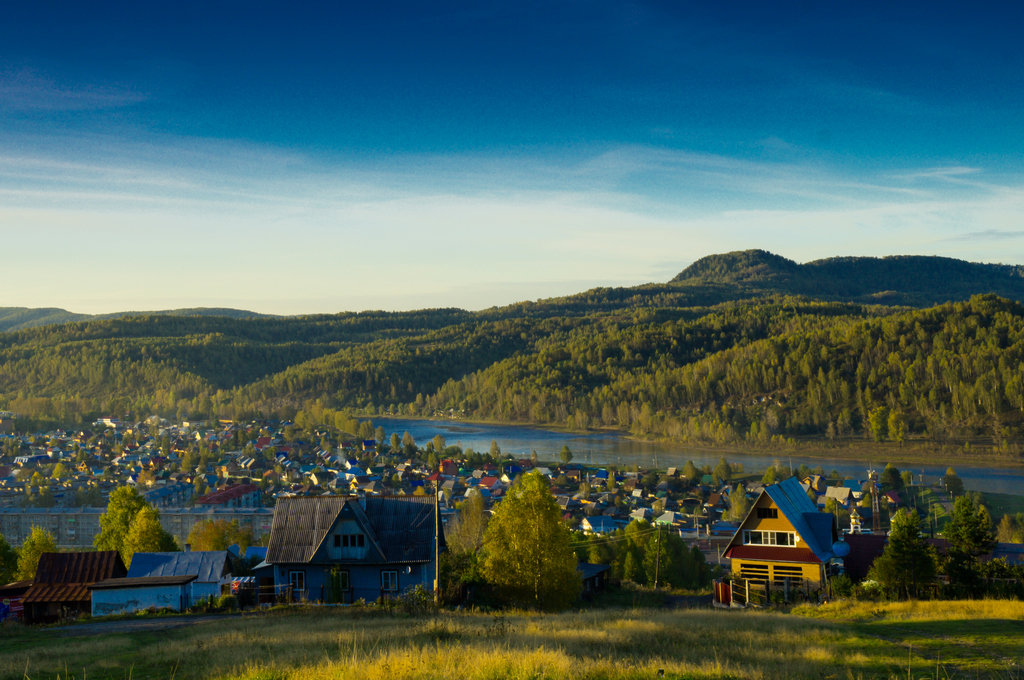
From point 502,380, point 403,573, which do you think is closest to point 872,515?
point 403,573

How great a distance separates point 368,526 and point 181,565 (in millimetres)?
6884

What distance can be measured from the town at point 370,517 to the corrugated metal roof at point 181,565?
0.20 ft

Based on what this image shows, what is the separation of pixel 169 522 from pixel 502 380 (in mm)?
115383

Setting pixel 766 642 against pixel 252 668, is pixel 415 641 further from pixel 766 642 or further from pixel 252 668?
pixel 766 642

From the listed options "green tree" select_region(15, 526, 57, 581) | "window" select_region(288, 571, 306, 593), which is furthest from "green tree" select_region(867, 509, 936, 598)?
"green tree" select_region(15, 526, 57, 581)

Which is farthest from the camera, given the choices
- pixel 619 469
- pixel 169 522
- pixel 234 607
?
pixel 619 469

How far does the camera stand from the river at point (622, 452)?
78000 mm

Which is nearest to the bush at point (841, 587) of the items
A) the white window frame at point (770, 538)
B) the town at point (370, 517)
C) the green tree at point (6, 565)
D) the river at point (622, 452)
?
the town at point (370, 517)

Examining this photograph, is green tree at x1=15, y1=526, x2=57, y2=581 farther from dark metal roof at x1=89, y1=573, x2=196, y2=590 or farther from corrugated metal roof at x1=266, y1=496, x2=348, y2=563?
corrugated metal roof at x1=266, y1=496, x2=348, y2=563

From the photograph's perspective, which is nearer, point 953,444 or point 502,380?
point 953,444

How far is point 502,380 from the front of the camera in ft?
571

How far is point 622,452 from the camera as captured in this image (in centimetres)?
10019

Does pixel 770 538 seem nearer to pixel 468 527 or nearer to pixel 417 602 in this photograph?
pixel 417 602

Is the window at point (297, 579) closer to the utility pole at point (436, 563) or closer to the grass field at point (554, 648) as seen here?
the utility pole at point (436, 563)
